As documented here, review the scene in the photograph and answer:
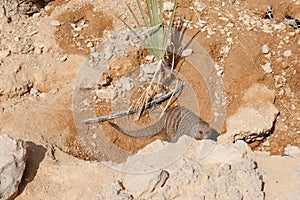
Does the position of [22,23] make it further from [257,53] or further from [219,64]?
[257,53]

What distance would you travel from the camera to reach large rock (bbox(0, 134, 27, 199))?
83.9 inches

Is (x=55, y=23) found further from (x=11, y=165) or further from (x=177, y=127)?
(x=11, y=165)

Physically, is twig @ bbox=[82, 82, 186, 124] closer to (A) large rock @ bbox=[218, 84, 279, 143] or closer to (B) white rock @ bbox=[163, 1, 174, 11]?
(A) large rock @ bbox=[218, 84, 279, 143]

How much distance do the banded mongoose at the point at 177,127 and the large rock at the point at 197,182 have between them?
725 millimetres

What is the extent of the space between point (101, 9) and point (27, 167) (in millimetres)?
1685

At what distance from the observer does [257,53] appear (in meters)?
3.41

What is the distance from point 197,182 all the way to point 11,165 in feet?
3.14

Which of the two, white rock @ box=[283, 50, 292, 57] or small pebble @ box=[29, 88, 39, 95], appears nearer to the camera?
small pebble @ box=[29, 88, 39, 95]

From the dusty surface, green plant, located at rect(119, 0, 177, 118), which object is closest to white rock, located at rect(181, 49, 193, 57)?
the dusty surface

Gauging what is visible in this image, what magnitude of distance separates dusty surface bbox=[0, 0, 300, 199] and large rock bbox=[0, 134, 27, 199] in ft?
1.50

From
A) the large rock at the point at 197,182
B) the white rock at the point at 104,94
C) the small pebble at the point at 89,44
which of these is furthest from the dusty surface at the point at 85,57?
the large rock at the point at 197,182

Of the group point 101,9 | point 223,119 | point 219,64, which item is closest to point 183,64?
point 219,64

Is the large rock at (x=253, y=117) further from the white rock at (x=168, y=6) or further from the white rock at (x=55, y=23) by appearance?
the white rock at (x=55, y=23)

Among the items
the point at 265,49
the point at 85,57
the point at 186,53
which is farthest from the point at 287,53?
the point at 85,57
